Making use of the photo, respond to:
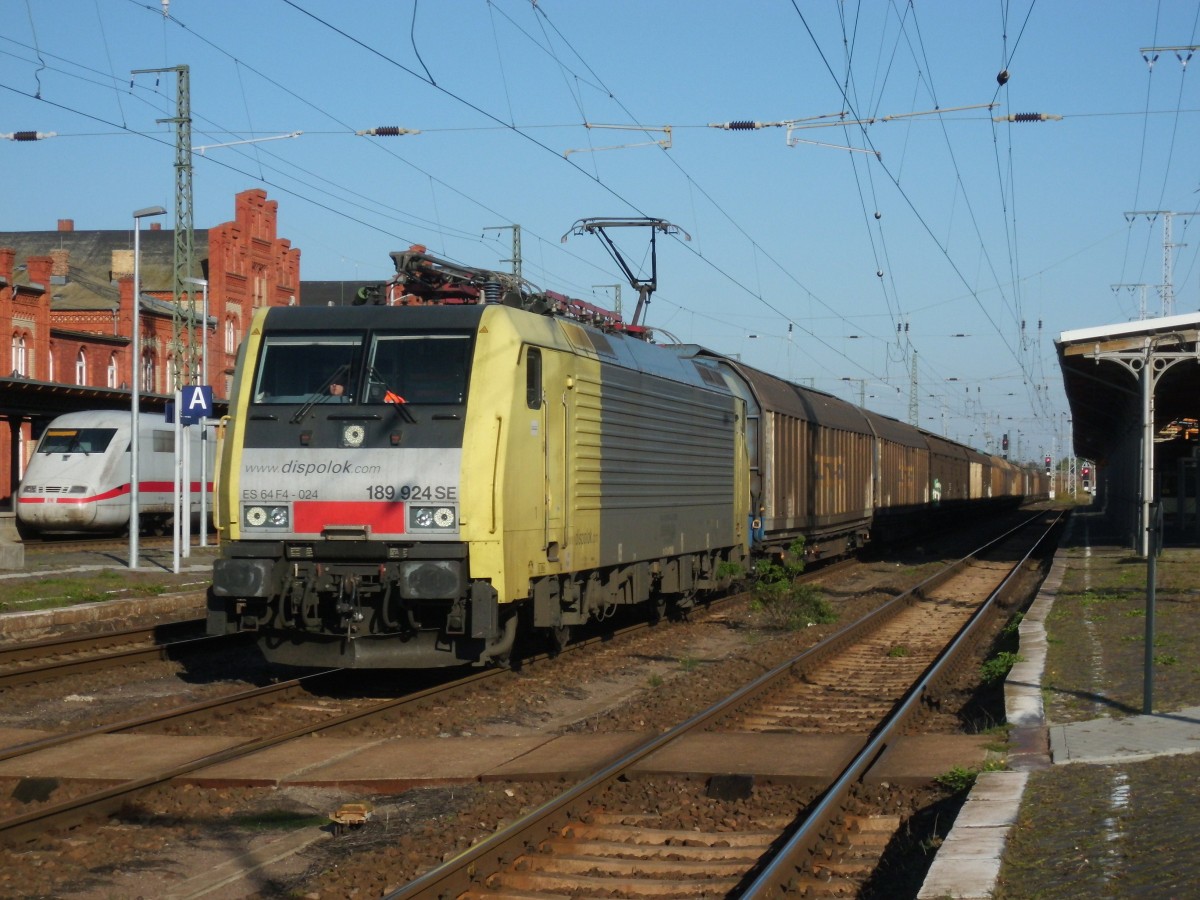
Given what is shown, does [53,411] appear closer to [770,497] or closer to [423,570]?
[770,497]

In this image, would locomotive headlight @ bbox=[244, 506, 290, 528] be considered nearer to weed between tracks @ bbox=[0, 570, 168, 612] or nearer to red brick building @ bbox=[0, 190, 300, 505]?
weed between tracks @ bbox=[0, 570, 168, 612]

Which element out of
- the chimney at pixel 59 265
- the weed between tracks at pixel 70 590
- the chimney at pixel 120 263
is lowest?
the weed between tracks at pixel 70 590

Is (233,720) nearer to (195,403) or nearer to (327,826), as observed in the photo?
(327,826)

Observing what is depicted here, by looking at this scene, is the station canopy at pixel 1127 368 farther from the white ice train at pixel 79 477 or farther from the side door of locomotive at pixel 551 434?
the white ice train at pixel 79 477

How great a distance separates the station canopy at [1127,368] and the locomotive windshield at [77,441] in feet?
70.1

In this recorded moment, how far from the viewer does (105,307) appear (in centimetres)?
5547

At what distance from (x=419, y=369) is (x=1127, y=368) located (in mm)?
18598

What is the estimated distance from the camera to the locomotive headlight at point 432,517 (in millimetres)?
10609

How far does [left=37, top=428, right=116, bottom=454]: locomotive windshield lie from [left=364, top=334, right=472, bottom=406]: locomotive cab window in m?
22.5

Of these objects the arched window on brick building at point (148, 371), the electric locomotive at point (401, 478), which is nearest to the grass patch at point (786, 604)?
the electric locomotive at point (401, 478)

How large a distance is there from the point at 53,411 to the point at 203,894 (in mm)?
33227

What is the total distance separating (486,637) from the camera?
10.6 meters

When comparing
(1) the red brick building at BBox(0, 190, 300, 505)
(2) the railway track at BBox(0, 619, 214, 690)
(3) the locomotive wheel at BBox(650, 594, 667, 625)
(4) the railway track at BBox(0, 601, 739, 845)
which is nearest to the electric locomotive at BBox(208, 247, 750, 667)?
(4) the railway track at BBox(0, 601, 739, 845)

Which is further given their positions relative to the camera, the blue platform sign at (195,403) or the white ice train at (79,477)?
the white ice train at (79,477)
